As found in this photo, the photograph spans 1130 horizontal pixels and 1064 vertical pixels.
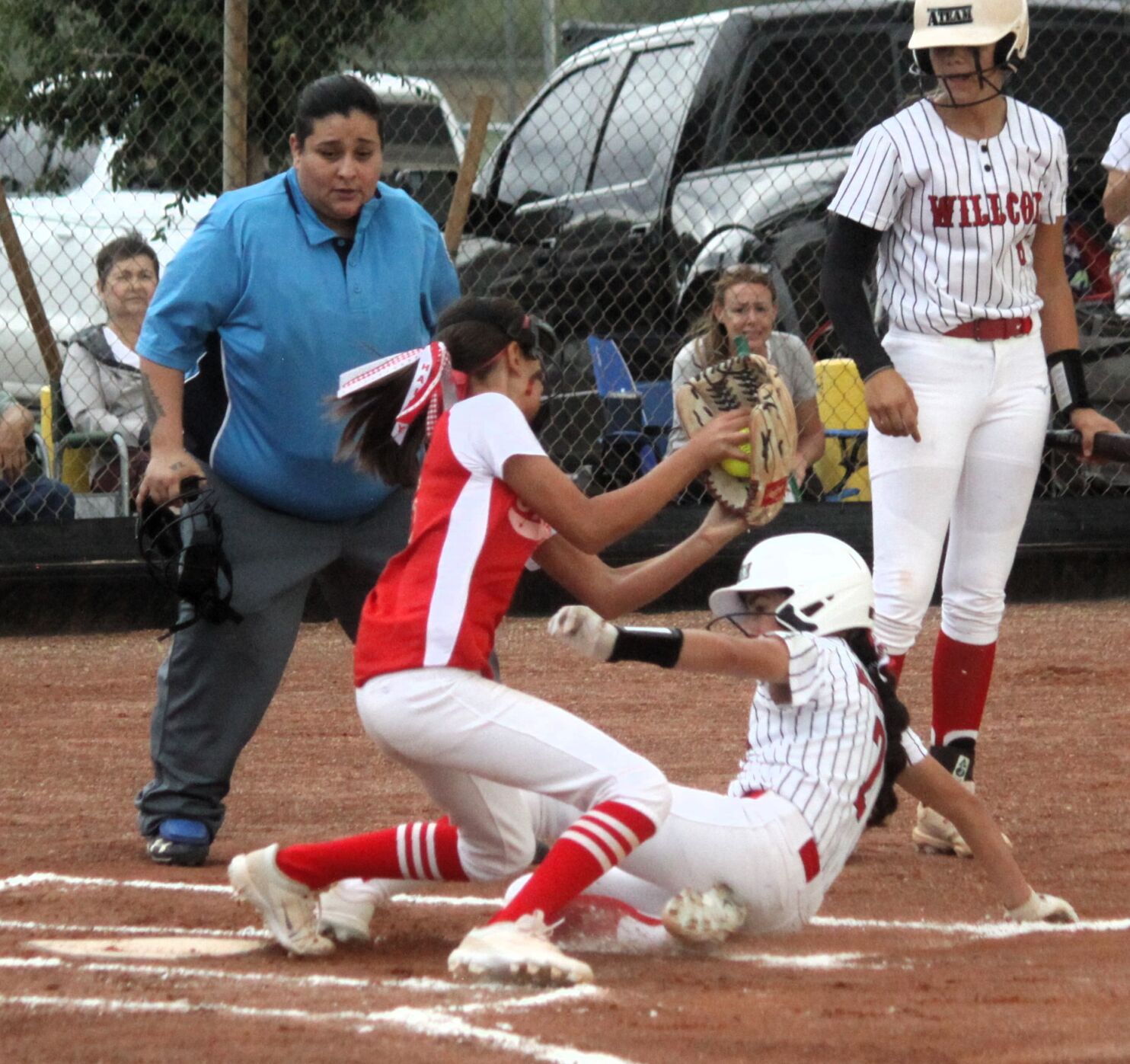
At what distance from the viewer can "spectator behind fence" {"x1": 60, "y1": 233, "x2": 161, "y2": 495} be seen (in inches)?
306

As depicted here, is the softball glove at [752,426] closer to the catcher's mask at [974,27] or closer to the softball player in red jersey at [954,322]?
the softball player in red jersey at [954,322]

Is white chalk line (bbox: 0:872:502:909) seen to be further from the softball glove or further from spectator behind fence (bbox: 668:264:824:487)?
spectator behind fence (bbox: 668:264:824:487)

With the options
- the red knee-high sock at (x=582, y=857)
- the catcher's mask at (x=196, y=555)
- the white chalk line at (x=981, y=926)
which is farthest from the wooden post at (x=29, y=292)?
the red knee-high sock at (x=582, y=857)

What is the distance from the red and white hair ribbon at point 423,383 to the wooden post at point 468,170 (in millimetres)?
4226

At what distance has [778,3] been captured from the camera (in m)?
8.48

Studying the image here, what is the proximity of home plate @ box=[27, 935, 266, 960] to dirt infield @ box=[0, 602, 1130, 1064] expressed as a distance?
35mm

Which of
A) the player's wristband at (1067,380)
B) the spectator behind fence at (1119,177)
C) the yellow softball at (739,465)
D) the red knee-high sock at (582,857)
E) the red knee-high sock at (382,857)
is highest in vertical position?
the spectator behind fence at (1119,177)

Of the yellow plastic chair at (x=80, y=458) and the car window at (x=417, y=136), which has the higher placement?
the car window at (x=417, y=136)

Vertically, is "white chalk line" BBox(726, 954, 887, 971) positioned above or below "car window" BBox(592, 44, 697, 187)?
below

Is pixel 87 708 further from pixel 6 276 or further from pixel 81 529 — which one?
pixel 6 276

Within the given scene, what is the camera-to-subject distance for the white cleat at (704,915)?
344 centimetres

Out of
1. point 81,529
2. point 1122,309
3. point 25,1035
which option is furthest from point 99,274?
point 25,1035

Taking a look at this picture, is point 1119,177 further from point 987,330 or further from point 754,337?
point 754,337

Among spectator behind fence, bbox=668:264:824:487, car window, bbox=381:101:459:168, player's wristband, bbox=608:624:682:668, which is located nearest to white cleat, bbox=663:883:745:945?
player's wristband, bbox=608:624:682:668
